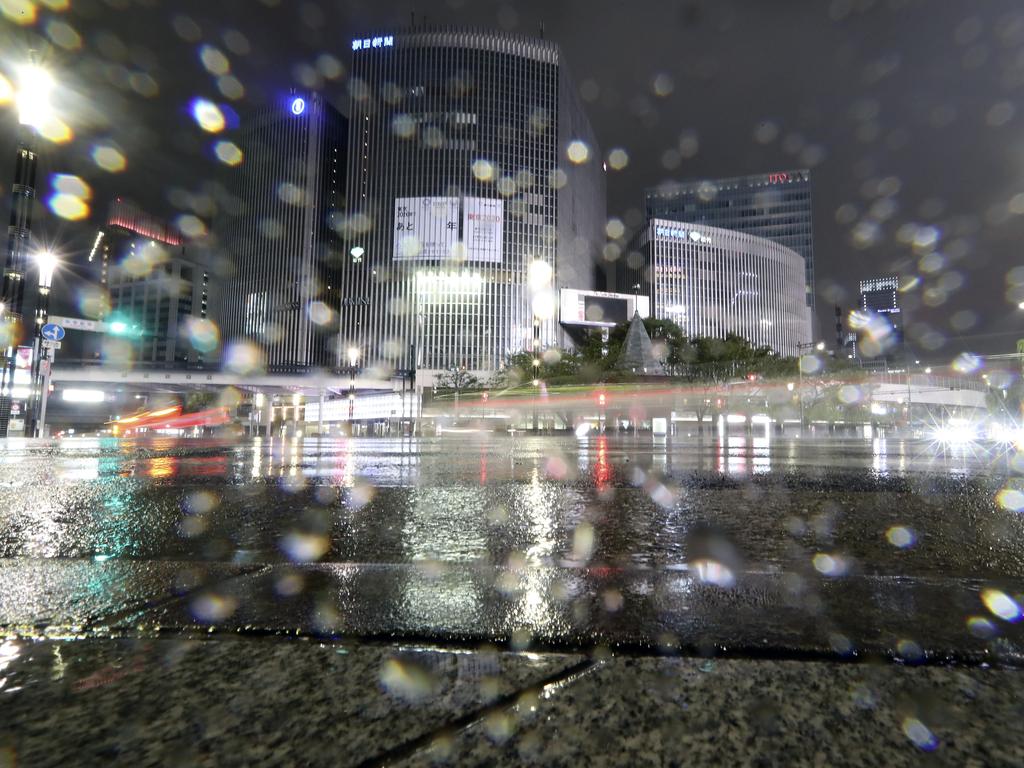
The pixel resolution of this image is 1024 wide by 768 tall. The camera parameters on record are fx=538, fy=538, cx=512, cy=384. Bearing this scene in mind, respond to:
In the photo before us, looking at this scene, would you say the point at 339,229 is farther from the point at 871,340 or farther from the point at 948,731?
the point at 871,340

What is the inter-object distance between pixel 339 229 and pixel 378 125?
18313mm

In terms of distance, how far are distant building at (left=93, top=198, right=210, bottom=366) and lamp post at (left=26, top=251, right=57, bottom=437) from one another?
107 m

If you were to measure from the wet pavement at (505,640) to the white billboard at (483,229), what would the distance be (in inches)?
3359

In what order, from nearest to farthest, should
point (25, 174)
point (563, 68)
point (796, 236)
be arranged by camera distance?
point (25, 174) < point (563, 68) < point (796, 236)

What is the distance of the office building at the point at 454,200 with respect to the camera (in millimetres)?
84000

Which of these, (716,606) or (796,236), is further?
(796,236)

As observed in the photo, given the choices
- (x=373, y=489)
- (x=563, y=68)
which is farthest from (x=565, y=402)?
(x=563, y=68)

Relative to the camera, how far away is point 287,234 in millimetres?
93438

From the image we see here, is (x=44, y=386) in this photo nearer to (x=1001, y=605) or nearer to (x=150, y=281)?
(x=1001, y=605)

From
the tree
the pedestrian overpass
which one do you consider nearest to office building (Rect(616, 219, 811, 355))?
the tree

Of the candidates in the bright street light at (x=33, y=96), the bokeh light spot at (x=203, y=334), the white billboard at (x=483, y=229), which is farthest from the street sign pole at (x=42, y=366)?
the bokeh light spot at (x=203, y=334)

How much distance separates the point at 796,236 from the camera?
139000 millimetres

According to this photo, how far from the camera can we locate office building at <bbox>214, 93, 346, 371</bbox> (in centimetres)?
8981

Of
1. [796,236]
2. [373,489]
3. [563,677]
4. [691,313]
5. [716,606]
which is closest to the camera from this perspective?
[563,677]
